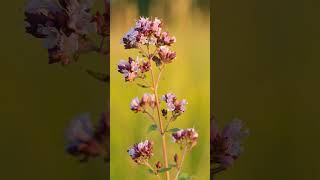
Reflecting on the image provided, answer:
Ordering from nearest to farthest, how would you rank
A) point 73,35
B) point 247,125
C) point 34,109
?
point 73,35 → point 34,109 → point 247,125

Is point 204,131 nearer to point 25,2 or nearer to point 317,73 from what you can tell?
point 317,73

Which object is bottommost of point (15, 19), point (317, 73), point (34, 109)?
point (34, 109)

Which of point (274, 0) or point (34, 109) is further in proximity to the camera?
point (274, 0)

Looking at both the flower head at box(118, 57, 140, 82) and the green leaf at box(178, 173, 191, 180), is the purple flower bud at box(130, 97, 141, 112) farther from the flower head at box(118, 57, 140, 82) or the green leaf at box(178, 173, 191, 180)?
the green leaf at box(178, 173, 191, 180)

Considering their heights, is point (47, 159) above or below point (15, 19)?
below

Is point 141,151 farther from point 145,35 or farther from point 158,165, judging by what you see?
point 145,35

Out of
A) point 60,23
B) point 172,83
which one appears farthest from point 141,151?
point 60,23

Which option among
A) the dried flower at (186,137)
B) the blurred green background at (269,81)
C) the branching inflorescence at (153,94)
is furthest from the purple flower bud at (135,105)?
the blurred green background at (269,81)

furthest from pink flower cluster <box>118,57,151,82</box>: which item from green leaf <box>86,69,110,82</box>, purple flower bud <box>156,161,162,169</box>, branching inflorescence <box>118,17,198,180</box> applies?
purple flower bud <box>156,161,162,169</box>

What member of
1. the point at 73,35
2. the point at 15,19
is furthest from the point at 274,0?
the point at 15,19
